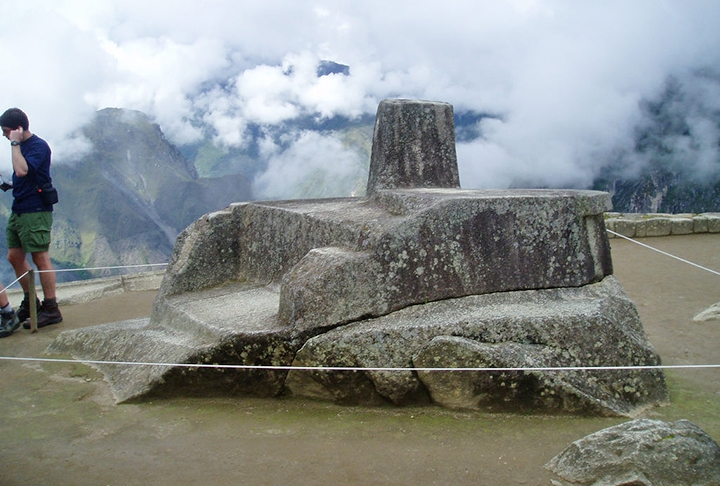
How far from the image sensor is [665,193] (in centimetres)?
1520

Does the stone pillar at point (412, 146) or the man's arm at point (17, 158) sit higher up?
the man's arm at point (17, 158)

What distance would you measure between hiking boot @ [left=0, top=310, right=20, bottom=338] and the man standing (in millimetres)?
165

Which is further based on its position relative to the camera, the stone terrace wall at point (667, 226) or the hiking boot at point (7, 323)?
the stone terrace wall at point (667, 226)

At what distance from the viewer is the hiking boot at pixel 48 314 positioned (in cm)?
683

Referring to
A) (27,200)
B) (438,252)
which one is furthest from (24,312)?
(438,252)

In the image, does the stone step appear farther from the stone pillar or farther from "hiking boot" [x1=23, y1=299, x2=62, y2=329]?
the stone pillar

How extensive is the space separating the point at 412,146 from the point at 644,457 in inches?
135

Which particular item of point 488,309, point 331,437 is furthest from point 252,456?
point 488,309

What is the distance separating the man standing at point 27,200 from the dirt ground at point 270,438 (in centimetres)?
199

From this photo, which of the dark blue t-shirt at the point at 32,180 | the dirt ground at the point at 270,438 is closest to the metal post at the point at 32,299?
the dark blue t-shirt at the point at 32,180

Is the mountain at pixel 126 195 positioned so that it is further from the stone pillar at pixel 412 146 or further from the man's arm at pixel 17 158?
the stone pillar at pixel 412 146

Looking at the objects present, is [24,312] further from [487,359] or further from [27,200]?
[487,359]

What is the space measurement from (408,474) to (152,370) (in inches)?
81.3

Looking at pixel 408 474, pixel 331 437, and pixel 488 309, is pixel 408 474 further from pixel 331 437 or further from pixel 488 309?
pixel 488 309
